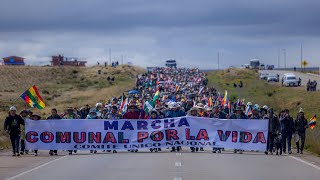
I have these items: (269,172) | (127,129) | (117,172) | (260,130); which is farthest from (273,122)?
(117,172)

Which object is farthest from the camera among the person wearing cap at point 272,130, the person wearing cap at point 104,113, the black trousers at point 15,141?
the person wearing cap at point 104,113

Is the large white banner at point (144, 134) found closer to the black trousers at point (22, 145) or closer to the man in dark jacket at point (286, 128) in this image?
the black trousers at point (22, 145)

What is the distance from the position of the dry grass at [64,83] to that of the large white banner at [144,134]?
4639cm

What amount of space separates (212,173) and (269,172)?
63.9 inches

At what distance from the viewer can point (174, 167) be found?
20.2 meters

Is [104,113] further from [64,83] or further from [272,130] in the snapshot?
[64,83]

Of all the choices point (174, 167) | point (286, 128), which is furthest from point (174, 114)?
point (174, 167)

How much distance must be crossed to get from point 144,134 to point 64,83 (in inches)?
3439

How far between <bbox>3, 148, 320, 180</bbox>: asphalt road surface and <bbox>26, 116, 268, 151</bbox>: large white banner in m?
0.93

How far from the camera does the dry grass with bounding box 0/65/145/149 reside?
84688 mm

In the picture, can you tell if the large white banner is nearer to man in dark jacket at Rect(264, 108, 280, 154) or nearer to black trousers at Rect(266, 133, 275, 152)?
man in dark jacket at Rect(264, 108, 280, 154)

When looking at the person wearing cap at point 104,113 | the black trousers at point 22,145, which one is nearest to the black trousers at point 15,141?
the black trousers at point 22,145

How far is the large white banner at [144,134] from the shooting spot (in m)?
26.6

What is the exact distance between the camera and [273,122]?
26.4 m
